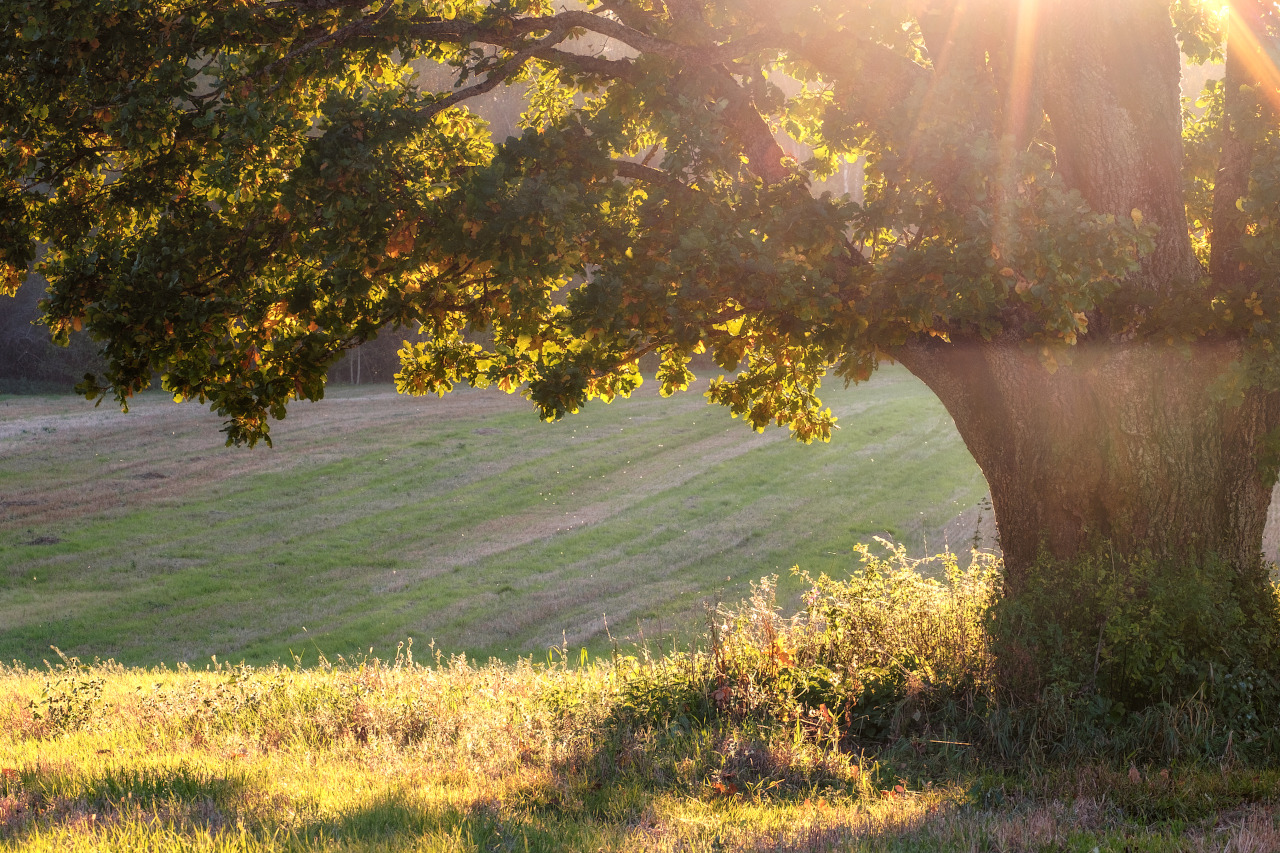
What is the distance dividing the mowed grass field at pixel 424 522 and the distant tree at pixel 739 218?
4.94m

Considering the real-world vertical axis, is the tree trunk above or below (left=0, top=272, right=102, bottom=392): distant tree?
below

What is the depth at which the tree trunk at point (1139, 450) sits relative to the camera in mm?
7832

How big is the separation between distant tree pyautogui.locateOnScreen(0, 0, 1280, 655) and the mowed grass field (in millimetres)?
4940

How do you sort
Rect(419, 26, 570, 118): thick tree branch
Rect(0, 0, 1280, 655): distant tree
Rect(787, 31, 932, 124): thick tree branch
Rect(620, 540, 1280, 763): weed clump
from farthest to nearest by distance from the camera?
Rect(419, 26, 570, 118): thick tree branch → Rect(787, 31, 932, 124): thick tree branch → Rect(620, 540, 1280, 763): weed clump → Rect(0, 0, 1280, 655): distant tree

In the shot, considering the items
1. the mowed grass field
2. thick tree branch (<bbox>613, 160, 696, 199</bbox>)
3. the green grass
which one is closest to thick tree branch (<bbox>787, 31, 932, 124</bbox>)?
thick tree branch (<bbox>613, 160, 696, 199</bbox>)

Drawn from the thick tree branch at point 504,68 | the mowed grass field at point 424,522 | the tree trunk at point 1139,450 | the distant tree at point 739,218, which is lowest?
the mowed grass field at point 424,522

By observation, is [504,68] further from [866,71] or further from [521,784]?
[521,784]

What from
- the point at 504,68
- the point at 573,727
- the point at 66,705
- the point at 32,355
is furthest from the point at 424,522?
the point at 32,355

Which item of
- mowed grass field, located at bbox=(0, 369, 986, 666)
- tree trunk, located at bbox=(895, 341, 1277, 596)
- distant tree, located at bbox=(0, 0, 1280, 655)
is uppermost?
distant tree, located at bbox=(0, 0, 1280, 655)

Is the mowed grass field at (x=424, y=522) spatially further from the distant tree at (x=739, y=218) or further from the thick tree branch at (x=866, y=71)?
the thick tree branch at (x=866, y=71)

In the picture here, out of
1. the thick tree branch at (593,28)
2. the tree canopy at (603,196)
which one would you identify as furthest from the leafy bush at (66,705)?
the thick tree branch at (593,28)

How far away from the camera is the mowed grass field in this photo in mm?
17641

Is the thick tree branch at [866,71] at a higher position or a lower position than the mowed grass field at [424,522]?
higher

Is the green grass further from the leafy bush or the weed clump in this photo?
the weed clump
